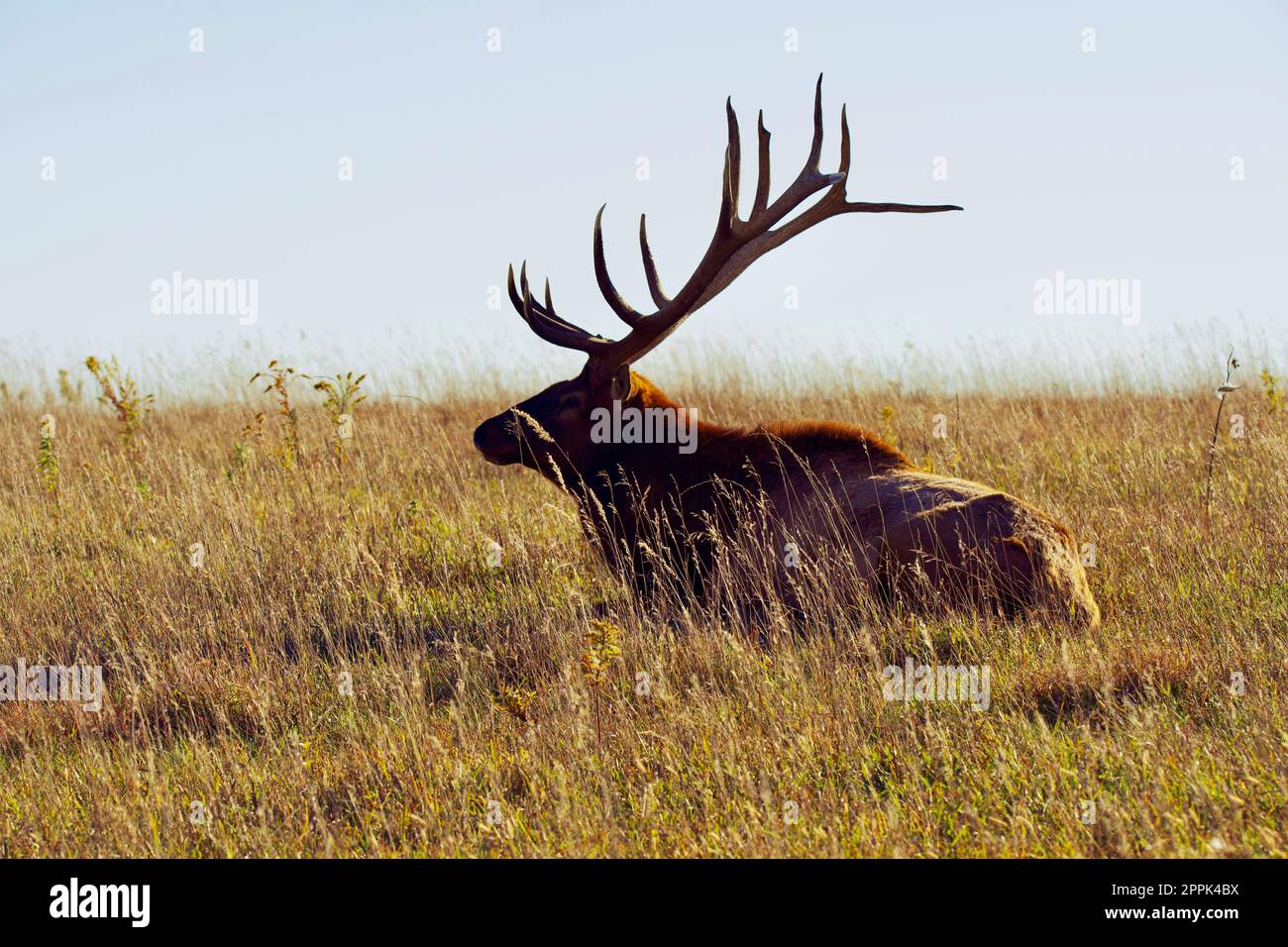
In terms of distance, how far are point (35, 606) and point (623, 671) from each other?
3545 millimetres

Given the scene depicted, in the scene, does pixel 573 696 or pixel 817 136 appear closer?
pixel 573 696

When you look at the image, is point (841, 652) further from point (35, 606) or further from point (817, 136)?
point (35, 606)

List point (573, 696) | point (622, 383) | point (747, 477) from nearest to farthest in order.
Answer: point (573, 696) → point (747, 477) → point (622, 383)

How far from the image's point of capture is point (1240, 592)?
569cm

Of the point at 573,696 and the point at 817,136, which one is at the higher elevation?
the point at 817,136

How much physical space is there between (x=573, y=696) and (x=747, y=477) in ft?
9.19

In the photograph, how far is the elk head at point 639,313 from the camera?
691cm

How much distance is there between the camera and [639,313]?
23.0 feet

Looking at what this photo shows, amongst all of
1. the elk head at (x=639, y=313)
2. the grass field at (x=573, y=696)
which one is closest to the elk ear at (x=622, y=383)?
the elk head at (x=639, y=313)

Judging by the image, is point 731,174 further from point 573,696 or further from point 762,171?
point 573,696

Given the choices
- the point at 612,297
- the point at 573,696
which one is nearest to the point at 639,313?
the point at 612,297

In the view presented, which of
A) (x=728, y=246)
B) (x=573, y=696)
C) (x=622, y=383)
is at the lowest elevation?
(x=573, y=696)

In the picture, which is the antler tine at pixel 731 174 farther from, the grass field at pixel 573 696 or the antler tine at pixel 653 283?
the grass field at pixel 573 696
